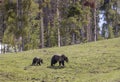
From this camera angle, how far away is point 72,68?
25.5m

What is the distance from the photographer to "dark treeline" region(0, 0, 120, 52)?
48250mm

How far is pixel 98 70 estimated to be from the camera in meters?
24.5

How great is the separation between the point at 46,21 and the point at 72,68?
3542cm

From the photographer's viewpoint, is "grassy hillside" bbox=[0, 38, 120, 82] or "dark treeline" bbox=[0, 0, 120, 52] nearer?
"grassy hillside" bbox=[0, 38, 120, 82]

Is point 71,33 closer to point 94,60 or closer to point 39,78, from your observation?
point 94,60

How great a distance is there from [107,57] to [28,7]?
22.0 metres

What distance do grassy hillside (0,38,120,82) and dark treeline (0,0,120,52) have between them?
15149 mm

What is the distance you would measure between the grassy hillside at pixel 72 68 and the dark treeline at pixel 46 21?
15149mm

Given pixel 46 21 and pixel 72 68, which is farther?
pixel 46 21

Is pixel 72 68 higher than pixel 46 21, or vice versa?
pixel 46 21

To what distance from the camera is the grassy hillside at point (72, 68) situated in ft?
72.1

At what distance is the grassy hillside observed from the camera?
2198 cm

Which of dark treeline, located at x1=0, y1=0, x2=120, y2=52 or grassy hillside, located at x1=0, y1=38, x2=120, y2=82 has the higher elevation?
dark treeline, located at x1=0, y1=0, x2=120, y2=52

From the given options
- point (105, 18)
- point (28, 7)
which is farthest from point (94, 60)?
point (105, 18)
